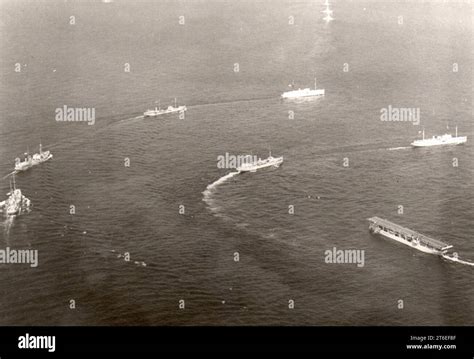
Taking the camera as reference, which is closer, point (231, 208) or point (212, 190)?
point (231, 208)

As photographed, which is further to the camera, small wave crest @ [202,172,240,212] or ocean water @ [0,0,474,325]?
small wave crest @ [202,172,240,212]

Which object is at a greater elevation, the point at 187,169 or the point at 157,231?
the point at 187,169

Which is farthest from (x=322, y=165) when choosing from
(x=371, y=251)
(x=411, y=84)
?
(x=411, y=84)

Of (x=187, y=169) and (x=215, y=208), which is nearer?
(x=215, y=208)

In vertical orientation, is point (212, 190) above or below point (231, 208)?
above

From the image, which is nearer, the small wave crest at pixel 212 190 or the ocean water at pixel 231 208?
the ocean water at pixel 231 208
